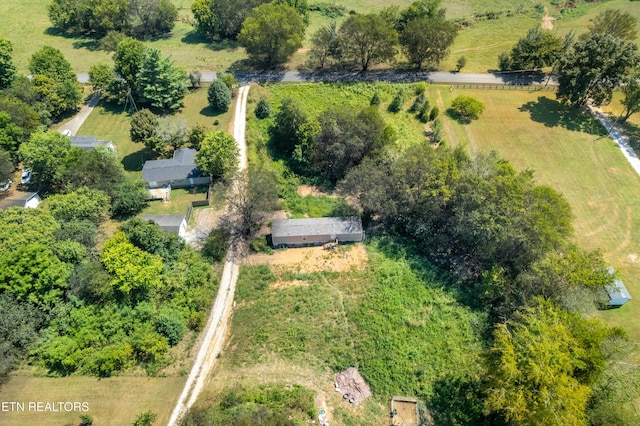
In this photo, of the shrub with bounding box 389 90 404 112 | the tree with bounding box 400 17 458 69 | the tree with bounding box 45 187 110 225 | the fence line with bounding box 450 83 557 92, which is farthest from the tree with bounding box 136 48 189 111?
the fence line with bounding box 450 83 557 92

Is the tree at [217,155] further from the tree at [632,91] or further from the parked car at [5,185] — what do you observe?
the tree at [632,91]

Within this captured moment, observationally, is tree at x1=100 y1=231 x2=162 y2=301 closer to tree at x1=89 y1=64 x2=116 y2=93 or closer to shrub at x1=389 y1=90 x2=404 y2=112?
tree at x1=89 y1=64 x2=116 y2=93

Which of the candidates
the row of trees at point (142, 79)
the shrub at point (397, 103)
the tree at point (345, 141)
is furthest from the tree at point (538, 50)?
the row of trees at point (142, 79)

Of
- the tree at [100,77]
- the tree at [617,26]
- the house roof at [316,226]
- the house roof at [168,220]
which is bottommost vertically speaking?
the house roof at [168,220]

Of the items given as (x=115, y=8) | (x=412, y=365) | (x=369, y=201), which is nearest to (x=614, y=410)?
(x=412, y=365)

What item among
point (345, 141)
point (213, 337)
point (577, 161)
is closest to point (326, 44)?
point (345, 141)

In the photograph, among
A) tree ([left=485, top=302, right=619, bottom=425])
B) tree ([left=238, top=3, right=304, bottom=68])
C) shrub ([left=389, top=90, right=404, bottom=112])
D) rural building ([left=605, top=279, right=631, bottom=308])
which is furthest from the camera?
tree ([left=238, top=3, right=304, bottom=68])
